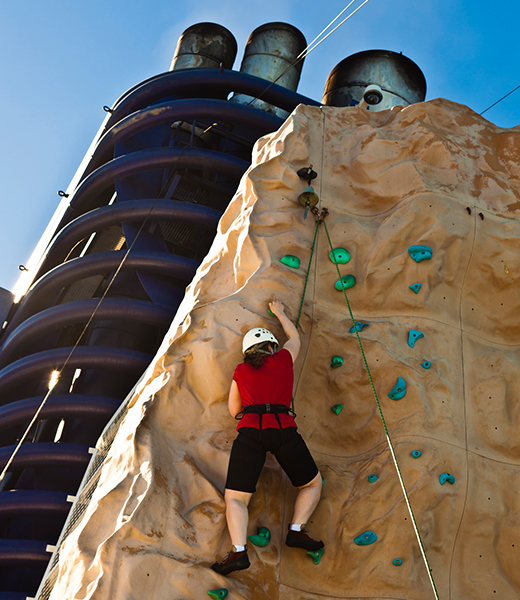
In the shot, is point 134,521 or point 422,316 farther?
point 422,316

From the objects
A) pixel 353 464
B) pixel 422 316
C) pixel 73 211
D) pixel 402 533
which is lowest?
pixel 402 533

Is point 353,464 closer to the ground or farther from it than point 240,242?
closer to the ground

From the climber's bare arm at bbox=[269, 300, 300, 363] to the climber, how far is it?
0.21 m

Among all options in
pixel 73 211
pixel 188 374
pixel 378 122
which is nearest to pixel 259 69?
pixel 73 211

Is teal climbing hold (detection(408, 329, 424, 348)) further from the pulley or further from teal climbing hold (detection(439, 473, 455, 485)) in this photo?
the pulley

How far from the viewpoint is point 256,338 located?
14.5 feet

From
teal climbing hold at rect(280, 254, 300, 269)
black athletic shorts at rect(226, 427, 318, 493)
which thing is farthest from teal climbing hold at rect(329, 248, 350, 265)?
black athletic shorts at rect(226, 427, 318, 493)

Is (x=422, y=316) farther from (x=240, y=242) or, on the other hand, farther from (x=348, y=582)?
(x=348, y=582)

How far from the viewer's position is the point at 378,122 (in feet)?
23.3

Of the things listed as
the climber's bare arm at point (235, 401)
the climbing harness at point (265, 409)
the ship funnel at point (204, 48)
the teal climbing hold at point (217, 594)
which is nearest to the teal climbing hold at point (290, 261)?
the climber's bare arm at point (235, 401)

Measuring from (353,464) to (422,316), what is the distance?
5.20 ft

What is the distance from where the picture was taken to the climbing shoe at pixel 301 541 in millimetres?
3957

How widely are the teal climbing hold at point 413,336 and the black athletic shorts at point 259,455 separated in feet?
5.24

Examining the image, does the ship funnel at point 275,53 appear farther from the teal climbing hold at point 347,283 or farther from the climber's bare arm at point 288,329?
the climber's bare arm at point 288,329
